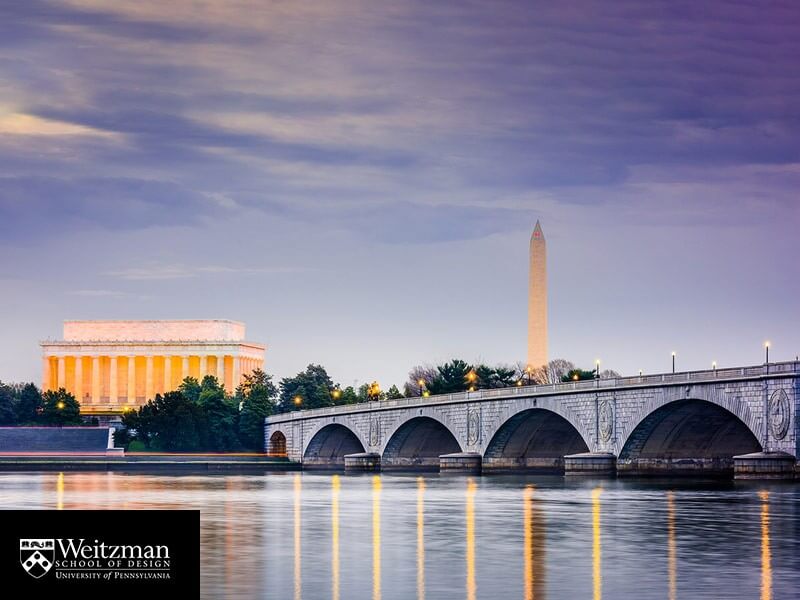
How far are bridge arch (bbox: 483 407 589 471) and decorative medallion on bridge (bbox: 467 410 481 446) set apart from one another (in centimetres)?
235

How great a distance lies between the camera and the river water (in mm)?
30125

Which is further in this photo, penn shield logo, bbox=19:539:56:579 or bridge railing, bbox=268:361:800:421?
bridge railing, bbox=268:361:800:421

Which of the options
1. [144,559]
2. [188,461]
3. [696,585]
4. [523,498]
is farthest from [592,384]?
[144,559]

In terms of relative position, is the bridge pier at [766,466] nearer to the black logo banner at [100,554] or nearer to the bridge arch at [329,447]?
the black logo banner at [100,554]

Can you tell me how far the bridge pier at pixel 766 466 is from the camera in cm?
8212

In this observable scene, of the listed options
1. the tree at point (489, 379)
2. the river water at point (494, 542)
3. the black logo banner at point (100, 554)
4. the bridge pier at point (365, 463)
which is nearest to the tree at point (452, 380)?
the tree at point (489, 379)

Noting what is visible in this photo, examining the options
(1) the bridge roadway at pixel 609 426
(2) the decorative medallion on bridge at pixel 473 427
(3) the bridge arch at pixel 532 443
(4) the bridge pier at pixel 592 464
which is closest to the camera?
(1) the bridge roadway at pixel 609 426

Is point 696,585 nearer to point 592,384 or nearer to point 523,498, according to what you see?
point 523,498

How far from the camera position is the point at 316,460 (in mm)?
165250

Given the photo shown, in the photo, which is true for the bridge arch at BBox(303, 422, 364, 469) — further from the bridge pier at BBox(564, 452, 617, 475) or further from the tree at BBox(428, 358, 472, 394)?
the bridge pier at BBox(564, 452, 617, 475)

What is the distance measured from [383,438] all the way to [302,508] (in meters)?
80.1

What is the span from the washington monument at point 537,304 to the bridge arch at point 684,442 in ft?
212

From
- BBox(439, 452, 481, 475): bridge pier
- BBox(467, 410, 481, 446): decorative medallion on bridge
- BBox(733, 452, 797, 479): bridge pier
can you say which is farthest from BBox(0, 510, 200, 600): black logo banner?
BBox(467, 410, 481, 446): decorative medallion on bridge

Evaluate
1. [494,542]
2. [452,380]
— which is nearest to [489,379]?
[452,380]
